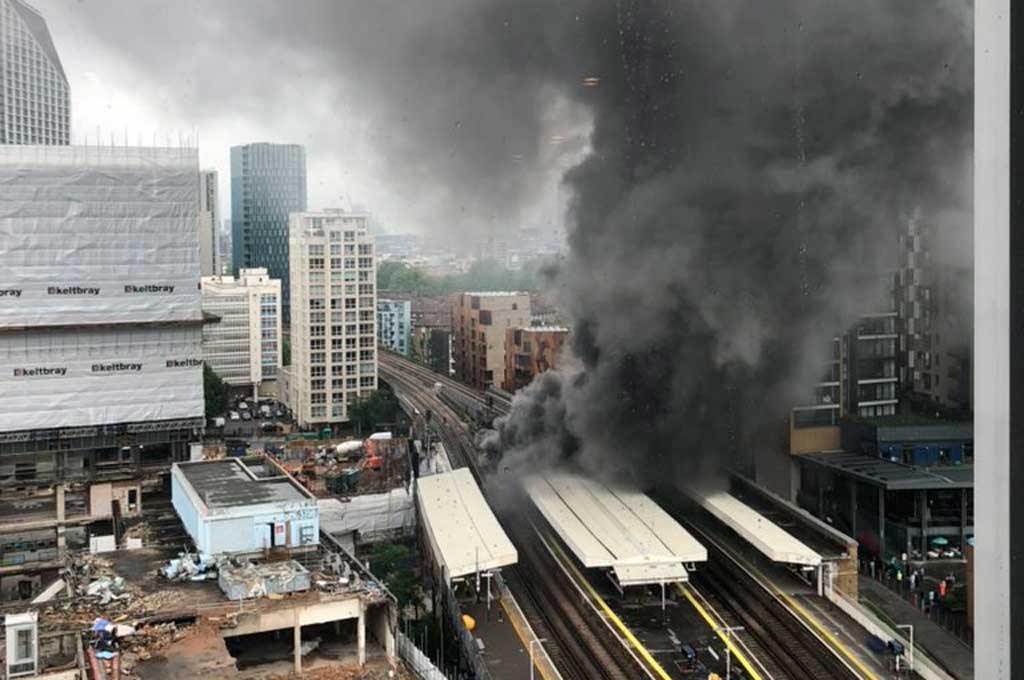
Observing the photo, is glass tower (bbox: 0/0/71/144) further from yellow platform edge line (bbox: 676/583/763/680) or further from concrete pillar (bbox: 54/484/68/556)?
yellow platform edge line (bbox: 676/583/763/680)

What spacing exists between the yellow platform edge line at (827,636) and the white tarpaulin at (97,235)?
470 cm

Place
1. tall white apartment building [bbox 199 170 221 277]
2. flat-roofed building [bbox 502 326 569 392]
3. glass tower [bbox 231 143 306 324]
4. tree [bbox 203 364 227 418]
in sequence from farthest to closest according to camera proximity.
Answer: tall white apartment building [bbox 199 170 221 277], tree [bbox 203 364 227 418], glass tower [bbox 231 143 306 324], flat-roofed building [bbox 502 326 569 392]

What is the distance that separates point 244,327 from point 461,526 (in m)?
7.18

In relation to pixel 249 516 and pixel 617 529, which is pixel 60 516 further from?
pixel 617 529

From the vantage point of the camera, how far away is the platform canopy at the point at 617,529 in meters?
4.89

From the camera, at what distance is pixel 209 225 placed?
42.7 ft

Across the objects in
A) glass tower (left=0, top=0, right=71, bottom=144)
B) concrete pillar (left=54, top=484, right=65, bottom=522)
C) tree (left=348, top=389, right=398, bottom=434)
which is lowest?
concrete pillar (left=54, top=484, right=65, bottom=522)

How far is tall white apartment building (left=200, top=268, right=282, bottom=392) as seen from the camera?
477 inches

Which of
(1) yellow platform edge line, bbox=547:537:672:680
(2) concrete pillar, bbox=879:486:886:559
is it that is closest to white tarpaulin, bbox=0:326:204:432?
(1) yellow platform edge line, bbox=547:537:672:680

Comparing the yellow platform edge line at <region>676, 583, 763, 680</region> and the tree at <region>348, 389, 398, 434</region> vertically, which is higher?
the tree at <region>348, 389, 398, 434</region>

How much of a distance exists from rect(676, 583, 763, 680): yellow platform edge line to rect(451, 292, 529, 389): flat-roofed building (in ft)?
11.9

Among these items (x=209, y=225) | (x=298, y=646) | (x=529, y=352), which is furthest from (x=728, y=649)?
(x=209, y=225)

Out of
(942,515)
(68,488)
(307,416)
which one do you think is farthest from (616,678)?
(307,416)

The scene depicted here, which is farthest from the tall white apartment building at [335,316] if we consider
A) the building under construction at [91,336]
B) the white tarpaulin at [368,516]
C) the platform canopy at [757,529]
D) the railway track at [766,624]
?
the railway track at [766,624]
